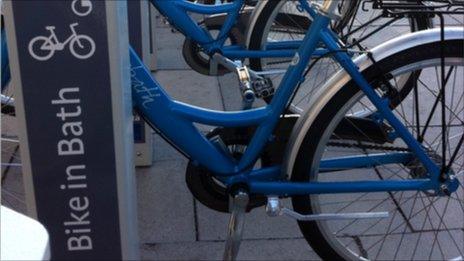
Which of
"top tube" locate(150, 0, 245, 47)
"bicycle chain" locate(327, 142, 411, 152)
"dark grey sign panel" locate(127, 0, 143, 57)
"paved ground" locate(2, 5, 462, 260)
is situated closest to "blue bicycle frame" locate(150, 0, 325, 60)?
"top tube" locate(150, 0, 245, 47)

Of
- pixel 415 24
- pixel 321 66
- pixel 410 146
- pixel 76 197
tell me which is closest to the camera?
pixel 76 197

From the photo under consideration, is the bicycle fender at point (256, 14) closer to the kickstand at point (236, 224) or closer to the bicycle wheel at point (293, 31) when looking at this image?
the bicycle wheel at point (293, 31)

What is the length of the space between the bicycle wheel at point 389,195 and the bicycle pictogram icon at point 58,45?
99 centimetres

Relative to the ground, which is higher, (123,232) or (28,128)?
(28,128)

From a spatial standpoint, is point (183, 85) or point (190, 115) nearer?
point (190, 115)

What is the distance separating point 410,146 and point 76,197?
1.30 meters

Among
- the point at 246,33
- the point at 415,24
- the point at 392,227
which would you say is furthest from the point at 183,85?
the point at 392,227

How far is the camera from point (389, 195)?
11.0 feet

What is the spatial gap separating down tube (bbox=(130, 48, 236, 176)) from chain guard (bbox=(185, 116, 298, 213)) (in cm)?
8

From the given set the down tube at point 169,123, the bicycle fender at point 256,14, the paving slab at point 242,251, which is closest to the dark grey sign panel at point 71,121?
the down tube at point 169,123

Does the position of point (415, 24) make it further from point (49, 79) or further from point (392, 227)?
point (49, 79)

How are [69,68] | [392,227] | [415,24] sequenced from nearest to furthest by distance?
[69,68] < [392,227] < [415,24]

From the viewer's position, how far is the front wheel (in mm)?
1710

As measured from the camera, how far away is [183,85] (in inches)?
189
